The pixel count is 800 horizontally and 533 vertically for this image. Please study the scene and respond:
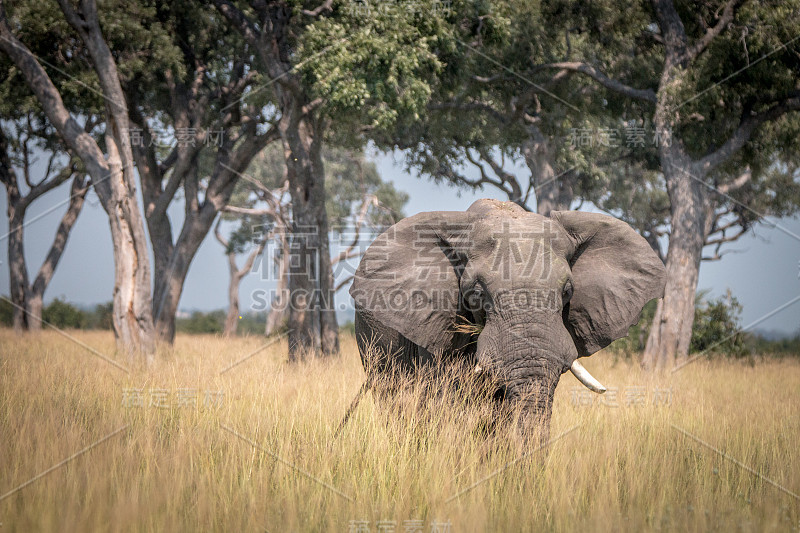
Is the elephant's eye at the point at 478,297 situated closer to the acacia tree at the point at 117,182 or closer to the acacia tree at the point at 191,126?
the acacia tree at the point at 117,182

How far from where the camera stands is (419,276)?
5668 millimetres

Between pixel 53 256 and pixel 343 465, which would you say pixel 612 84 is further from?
pixel 53 256

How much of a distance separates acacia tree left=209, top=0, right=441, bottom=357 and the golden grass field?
5.76 metres

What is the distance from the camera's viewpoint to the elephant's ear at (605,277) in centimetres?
559

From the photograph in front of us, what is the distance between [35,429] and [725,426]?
6.56 m

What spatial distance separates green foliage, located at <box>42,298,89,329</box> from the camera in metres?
29.5

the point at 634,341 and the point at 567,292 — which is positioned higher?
the point at 567,292

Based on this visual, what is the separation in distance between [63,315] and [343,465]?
29.1 metres

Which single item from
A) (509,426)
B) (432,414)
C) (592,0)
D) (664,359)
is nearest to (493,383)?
(509,426)

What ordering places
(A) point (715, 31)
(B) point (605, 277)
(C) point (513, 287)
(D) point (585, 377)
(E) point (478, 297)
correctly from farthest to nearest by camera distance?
(A) point (715, 31) → (B) point (605, 277) → (E) point (478, 297) → (D) point (585, 377) → (C) point (513, 287)

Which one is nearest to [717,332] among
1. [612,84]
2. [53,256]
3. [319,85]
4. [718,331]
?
[718,331]

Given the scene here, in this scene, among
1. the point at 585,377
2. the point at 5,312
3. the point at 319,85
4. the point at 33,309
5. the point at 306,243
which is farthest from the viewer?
the point at 5,312

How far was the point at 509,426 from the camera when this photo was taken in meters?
5.05

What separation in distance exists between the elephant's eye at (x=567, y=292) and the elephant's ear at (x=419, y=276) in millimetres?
831
